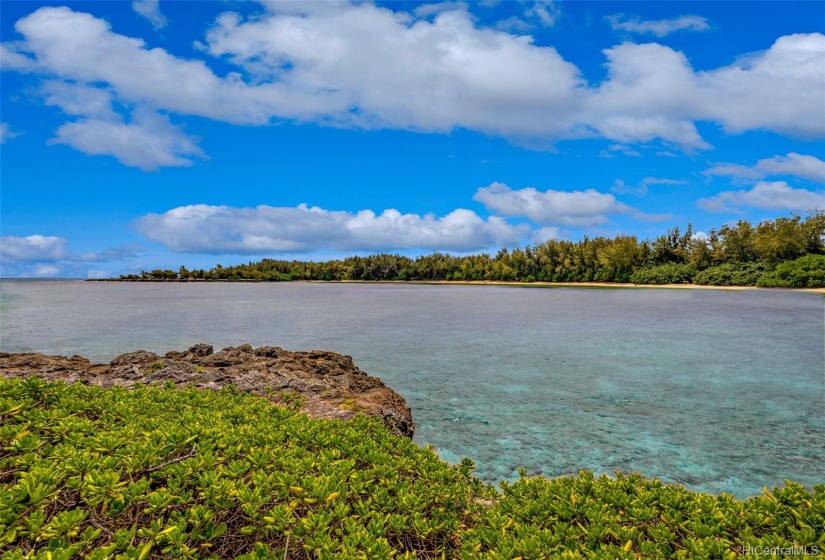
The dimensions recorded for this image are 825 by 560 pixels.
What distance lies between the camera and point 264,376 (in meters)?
7.68

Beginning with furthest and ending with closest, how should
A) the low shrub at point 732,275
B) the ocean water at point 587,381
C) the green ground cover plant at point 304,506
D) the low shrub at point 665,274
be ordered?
the low shrub at point 665,274 → the low shrub at point 732,275 → the ocean water at point 587,381 → the green ground cover plant at point 304,506

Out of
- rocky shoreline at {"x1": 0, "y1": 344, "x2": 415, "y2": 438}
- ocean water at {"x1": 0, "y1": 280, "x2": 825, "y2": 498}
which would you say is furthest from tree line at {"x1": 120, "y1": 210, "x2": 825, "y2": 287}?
rocky shoreline at {"x1": 0, "y1": 344, "x2": 415, "y2": 438}

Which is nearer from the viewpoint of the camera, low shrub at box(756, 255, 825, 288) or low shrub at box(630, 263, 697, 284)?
low shrub at box(756, 255, 825, 288)

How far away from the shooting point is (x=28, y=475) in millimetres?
2871

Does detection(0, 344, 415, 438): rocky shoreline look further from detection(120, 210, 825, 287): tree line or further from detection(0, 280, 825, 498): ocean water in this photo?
detection(120, 210, 825, 287): tree line

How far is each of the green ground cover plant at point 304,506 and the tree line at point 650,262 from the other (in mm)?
66440

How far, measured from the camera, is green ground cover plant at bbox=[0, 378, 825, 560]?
2738mm

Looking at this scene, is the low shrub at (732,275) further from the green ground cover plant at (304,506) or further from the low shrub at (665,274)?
the green ground cover plant at (304,506)

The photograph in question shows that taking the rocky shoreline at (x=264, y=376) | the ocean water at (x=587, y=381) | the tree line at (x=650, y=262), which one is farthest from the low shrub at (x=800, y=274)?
the rocky shoreline at (x=264, y=376)

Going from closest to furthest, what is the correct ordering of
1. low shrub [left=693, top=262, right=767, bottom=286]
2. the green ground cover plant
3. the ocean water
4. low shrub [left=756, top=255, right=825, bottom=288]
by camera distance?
the green ground cover plant → the ocean water → low shrub [left=756, top=255, right=825, bottom=288] → low shrub [left=693, top=262, right=767, bottom=286]

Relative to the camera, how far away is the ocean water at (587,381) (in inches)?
264

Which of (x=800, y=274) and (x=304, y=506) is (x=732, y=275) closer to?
(x=800, y=274)

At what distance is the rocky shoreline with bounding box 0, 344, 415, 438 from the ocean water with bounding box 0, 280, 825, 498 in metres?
1.26

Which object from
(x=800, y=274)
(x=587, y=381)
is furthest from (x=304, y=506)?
(x=800, y=274)
